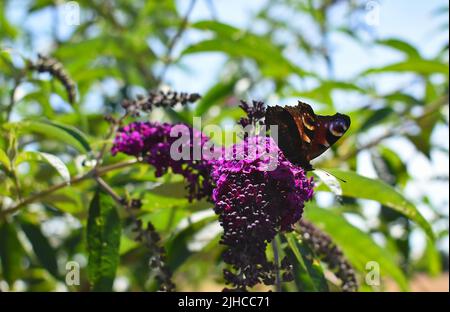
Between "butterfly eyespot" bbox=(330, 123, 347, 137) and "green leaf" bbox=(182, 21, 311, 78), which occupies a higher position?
"green leaf" bbox=(182, 21, 311, 78)

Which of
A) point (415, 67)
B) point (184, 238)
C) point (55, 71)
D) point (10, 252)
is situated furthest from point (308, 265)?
point (10, 252)

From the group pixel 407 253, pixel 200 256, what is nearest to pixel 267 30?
pixel 407 253

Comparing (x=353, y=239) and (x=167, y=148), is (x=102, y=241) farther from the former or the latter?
(x=353, y=239)

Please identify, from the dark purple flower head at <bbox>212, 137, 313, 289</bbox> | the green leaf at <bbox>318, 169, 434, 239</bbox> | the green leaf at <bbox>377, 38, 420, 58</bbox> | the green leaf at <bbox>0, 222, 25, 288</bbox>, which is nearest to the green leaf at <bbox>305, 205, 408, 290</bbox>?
the green leaf at <bbox>318, 169, 434, 239</bbox>

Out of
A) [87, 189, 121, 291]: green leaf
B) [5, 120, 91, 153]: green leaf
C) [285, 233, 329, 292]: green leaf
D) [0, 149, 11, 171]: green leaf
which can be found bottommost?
[285, 233, 329, 292]: green leaf

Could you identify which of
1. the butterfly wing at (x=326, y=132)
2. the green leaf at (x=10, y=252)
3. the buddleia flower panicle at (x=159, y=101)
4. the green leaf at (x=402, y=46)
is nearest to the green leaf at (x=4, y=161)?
the buddleia flower panicle at (x=159, y=101)

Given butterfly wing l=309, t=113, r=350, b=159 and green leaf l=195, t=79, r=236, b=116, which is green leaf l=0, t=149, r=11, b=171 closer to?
butterfly wing l=309, t=113, r=350, b=159

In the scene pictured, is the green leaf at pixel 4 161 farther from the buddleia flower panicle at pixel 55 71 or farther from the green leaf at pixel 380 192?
the green leaf at pixel 380 192
